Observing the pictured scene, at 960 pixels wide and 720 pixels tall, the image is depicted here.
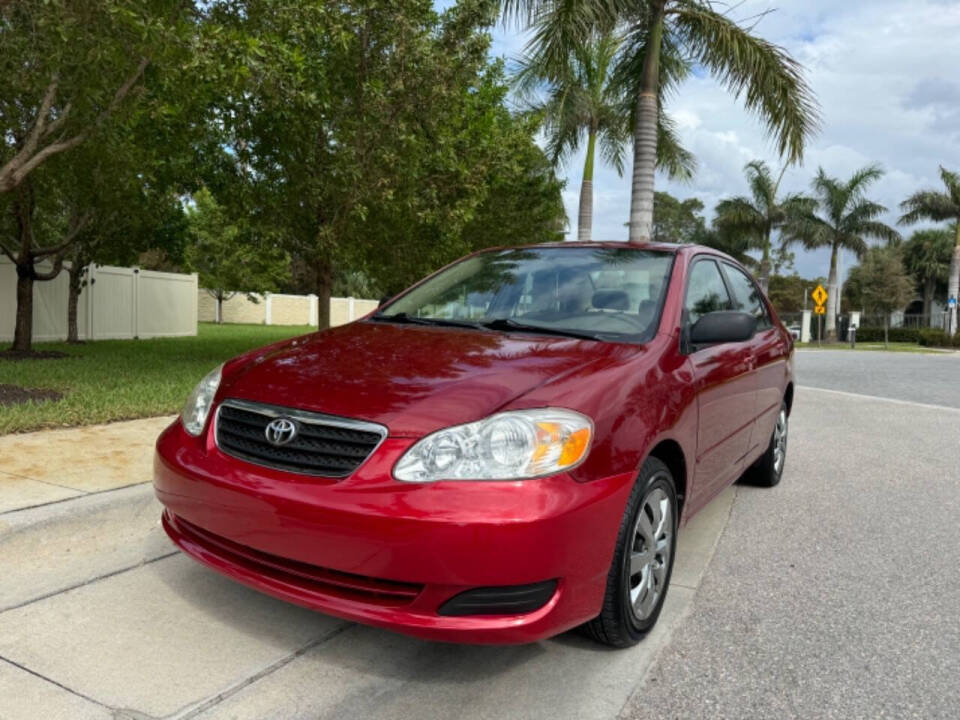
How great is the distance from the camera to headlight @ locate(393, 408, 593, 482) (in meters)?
2.43

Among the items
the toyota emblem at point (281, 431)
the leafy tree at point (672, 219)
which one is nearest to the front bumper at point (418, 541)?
the toyota emblem at point (281, 431)

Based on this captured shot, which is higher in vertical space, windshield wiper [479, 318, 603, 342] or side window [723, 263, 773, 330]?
side window [723, 263, 773, 330]

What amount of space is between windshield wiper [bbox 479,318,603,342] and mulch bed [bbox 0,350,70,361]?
424 inches

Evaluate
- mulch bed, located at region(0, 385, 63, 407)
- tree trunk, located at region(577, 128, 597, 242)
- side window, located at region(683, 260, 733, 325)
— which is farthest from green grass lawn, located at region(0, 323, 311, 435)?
tree trunk, located at region(577, 128, 597, 242)

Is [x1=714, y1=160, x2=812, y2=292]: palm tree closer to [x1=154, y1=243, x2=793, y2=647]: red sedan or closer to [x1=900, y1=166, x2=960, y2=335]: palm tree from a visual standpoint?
[x1=900, y1=166, x2=960, y2=335]: palm tree

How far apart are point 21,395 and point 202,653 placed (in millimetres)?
5418

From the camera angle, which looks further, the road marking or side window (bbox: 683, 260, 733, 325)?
the road marking

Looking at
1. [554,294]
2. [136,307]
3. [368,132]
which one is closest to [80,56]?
[368,132]

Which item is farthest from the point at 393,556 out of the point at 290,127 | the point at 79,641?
the point at 290,127

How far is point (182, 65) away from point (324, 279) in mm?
7677

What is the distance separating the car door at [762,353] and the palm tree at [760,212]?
38896 mm

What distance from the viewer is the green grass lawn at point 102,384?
6.03 metres

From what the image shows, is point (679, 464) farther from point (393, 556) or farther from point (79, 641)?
point (79, 641)

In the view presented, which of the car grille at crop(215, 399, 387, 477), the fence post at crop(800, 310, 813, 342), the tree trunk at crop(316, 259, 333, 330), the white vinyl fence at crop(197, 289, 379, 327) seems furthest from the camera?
the fence post at crop(800, 310, 813, 342)
